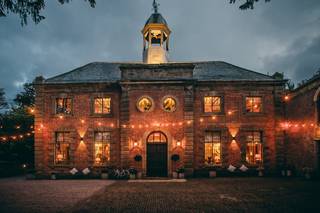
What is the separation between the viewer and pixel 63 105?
18.0 metres

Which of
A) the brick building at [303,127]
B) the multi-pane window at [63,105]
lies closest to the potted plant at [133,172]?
the multi-pane window at [63,105]

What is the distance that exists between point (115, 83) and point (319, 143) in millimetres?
13368

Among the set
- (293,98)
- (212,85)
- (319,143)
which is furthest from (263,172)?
(212,85)

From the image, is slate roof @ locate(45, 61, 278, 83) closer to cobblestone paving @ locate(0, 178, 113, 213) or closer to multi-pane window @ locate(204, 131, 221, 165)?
multi-pane window @ locate(204, 131, 221, 165)

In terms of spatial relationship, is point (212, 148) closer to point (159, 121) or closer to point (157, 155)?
point (157, 155)

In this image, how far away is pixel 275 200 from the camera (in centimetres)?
948

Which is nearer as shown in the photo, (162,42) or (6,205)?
(6,205)

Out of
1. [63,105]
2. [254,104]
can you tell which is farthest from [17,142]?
[254,104]

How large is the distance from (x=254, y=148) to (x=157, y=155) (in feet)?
22.2

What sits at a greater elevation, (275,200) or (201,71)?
(201,71)

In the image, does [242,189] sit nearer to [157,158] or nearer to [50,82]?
[157,158]

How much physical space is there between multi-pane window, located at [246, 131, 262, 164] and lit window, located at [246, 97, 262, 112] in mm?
1636

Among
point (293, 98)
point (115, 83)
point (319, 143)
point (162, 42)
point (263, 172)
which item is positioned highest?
point (162, 42)

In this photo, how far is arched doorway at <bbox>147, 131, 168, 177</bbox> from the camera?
1648 centimetres
